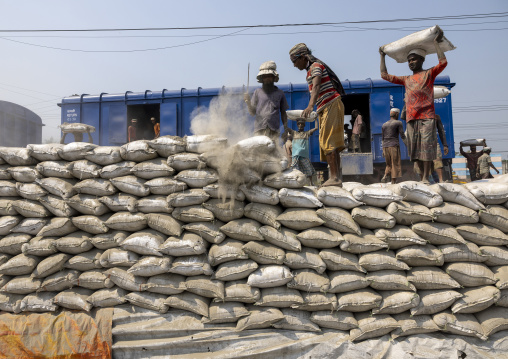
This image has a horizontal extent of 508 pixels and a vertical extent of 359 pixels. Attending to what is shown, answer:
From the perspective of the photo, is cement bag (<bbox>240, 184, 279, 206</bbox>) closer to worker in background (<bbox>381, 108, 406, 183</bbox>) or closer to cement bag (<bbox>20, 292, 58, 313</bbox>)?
cement bag (<bbox>20, 292, 58, 313</bbox>)

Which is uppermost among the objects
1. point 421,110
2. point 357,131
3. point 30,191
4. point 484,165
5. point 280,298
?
point 357,131

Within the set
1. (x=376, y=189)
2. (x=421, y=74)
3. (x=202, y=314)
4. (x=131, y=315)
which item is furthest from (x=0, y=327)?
(x=421, y=74)

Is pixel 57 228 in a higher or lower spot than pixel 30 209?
lower

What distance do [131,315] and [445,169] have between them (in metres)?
8.59

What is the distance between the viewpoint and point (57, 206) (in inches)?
115

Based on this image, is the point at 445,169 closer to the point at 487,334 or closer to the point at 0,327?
the point at 487,334

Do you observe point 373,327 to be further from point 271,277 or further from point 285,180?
point 285,180

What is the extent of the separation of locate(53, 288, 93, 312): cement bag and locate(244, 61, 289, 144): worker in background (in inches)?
97.0

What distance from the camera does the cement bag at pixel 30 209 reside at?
2.95 meters

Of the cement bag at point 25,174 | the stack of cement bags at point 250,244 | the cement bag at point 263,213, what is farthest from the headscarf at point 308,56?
the cement bag at point 25,174

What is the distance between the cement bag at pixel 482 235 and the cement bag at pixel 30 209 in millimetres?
3478

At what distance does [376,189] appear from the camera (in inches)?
109

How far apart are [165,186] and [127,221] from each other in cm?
42

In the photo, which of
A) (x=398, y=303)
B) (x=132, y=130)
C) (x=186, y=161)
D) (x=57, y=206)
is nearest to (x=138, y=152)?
(x=186, y=161)
